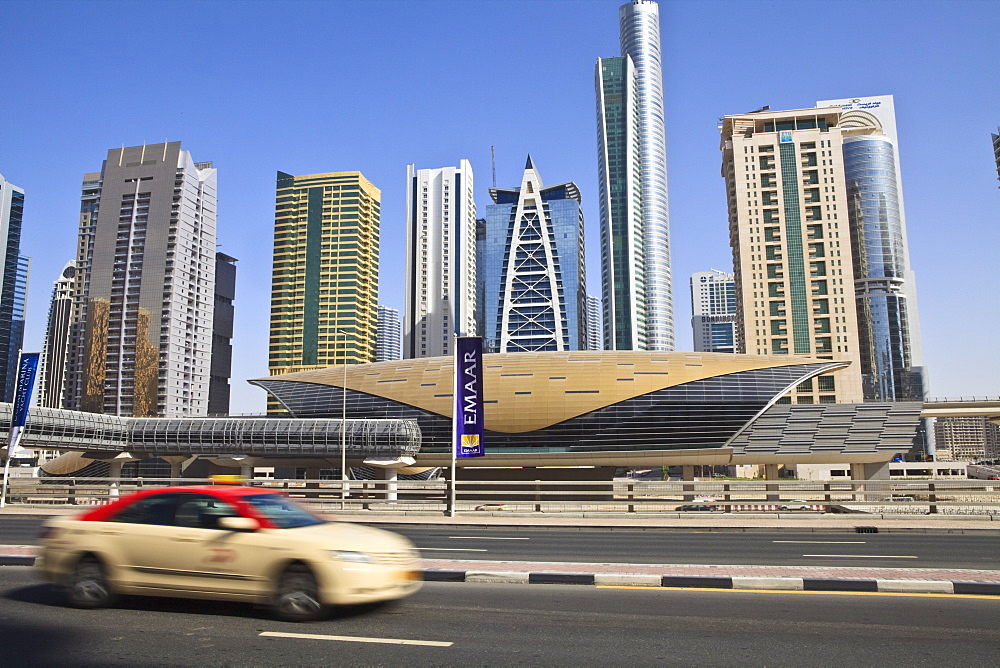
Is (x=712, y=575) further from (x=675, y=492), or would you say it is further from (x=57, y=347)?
(x=57, y=347)

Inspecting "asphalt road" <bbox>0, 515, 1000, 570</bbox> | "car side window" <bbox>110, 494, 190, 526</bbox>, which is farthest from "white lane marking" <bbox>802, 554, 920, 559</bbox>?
"car side window" <bbox>110, 494, 190, 526</bbox>

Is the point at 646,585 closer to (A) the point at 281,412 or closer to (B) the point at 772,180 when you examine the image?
(B) the point at 772,180

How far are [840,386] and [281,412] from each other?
134m

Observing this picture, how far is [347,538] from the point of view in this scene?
9008 mm

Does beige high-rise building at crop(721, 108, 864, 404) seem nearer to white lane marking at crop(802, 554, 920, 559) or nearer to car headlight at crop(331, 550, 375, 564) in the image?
white lane marking at crop(802, 554, 920, 559)

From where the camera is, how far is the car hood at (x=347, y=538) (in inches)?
346

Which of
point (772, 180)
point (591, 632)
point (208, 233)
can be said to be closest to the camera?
point (591, 632)

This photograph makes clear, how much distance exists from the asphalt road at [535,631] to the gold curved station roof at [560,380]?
229 ft

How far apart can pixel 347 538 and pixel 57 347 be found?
20893 centimetres

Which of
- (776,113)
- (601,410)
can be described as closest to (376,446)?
(601,410)

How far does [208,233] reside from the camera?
176 meters

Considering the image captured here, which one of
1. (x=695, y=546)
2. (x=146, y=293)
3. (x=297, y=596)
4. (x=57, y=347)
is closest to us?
(x=297, y=596)

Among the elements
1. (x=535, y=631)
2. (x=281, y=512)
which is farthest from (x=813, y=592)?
(x=281, y=512)

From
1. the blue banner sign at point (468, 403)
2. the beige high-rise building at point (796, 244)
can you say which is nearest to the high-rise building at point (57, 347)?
the beige high-rise building at point (796, 244)
